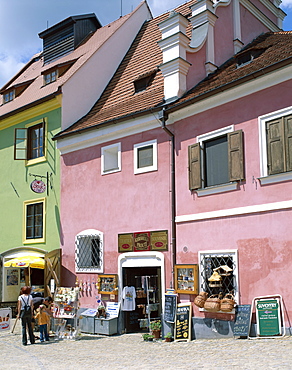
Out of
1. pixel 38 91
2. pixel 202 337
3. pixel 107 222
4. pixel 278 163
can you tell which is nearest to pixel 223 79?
pixel 278 163

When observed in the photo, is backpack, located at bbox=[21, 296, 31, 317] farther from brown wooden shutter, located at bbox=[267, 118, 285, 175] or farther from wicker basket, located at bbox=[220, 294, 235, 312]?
brown wooden shutter, located at bbox=[267, 118, 285, 175]

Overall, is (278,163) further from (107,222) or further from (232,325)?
(107,222)

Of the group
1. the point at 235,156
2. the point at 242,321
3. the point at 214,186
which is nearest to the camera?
the point at 242,321

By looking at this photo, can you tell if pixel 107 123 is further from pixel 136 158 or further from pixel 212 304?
pixel 212 304

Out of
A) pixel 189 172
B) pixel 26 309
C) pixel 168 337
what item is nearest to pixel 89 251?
pixel 26 309

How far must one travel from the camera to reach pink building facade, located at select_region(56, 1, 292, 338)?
1133cm

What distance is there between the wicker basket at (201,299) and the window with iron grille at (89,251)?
4.15 m

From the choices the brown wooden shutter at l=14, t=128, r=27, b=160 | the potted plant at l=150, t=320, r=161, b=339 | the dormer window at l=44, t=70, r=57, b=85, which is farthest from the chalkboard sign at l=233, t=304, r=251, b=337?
the dormer window at l=44, t=70, r=57, b=85

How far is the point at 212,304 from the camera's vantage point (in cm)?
1173

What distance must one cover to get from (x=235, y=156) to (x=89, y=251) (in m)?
6.44

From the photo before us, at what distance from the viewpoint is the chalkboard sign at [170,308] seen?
1297 cm

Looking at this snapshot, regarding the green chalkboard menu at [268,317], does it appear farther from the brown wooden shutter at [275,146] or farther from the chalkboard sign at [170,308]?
the brown wooden shutter at [275,146]

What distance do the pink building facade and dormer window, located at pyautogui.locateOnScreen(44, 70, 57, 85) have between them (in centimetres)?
284

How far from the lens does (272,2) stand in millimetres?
18688
